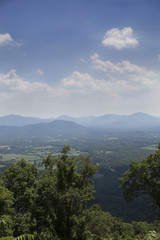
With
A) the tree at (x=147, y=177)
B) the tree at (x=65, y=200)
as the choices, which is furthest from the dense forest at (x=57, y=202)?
the tree at (x=147, y=177)

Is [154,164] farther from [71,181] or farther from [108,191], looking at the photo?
[108,191]

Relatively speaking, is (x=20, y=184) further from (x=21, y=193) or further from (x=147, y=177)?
(x=147, y=177)

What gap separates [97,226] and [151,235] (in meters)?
16.3

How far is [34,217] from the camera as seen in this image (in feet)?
66.4

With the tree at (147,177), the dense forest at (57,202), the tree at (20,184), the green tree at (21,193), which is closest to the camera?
the dense forest at (57,202)

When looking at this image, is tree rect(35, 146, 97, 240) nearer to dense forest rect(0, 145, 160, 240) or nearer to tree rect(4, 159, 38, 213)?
dense forest rect(0, 145, 160, 240)

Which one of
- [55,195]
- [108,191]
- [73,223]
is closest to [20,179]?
[55,195]

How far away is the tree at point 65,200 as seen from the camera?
1719 cm

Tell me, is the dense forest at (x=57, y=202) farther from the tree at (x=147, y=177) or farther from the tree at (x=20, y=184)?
the tree at (x=147, y=177)

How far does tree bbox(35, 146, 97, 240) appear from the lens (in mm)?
17188

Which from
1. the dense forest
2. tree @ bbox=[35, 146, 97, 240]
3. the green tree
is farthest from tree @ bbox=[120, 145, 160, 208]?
the green tree

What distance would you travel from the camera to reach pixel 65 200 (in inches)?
661

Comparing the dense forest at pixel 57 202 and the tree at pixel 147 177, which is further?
the tree at pixel 147 177

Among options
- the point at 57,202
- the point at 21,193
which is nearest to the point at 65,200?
the point at 57,202
